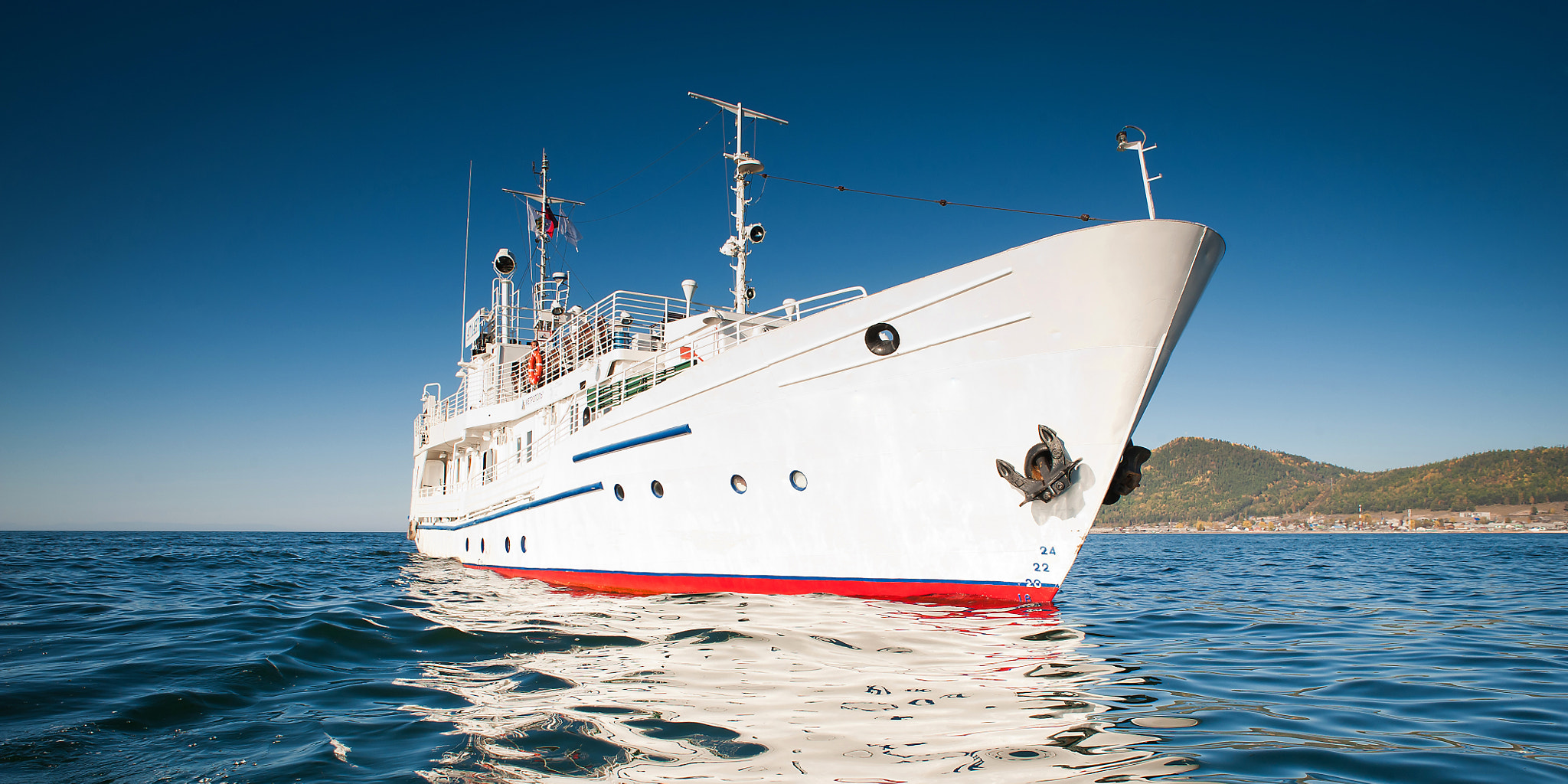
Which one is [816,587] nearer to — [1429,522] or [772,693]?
[772,693]

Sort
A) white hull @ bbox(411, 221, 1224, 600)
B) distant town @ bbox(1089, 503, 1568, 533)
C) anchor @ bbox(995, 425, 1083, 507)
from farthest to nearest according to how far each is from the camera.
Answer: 1. distant town @ bbox(1089, 503, 1568, 533)
2. anchor @ bbox(995, 425, 1083, 507)
3. white hull @ bbox(411, 221, 1224, 600)

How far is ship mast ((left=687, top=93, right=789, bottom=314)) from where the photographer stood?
14977mm

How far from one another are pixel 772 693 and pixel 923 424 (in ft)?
14.0

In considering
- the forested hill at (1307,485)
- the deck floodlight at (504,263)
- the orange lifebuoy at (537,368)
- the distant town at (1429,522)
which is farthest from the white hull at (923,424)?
the forested hill at (1307,485)

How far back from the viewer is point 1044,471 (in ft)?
27.8

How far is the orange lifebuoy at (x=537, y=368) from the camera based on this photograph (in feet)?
57.0

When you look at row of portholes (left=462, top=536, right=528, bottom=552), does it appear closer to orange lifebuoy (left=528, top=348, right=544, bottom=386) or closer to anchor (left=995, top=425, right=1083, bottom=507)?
orange lifebuoy (left=528, top=348, right=544, bottom=386)

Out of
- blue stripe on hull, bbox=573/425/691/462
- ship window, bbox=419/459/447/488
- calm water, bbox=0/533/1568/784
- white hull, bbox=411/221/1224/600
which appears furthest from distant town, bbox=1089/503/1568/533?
calm water, bbox=0/533/1568/784

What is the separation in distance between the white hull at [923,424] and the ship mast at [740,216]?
14.6 ft

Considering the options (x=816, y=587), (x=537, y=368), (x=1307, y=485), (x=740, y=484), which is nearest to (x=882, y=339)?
(x=740, y=484)

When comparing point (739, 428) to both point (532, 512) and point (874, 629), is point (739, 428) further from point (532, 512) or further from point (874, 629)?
point (532, 512)

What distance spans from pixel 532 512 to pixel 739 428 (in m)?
6.75

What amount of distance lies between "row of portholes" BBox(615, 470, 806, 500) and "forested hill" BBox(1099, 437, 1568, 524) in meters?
136

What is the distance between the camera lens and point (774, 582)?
10.2 metres
